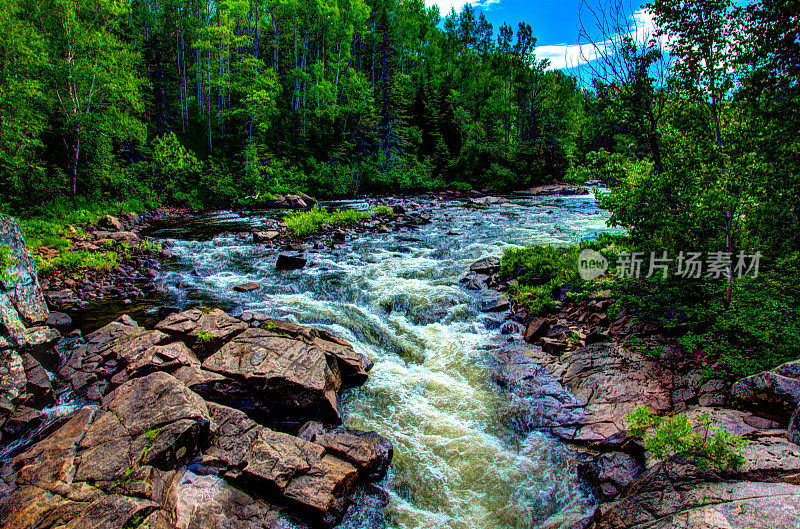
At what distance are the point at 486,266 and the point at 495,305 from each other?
2951 millimetres

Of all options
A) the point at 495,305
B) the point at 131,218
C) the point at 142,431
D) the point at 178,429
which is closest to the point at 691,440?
the point at 495,305

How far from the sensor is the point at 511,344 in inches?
332

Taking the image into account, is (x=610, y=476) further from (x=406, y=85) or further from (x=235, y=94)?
(x=406, y=85)

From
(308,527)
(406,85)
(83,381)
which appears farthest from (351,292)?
(406,85)

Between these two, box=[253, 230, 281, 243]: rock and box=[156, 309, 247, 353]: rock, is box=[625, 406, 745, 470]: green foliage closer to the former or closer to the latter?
box=[156, 309, 247, 353]: rock

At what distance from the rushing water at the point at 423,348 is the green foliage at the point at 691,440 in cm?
112

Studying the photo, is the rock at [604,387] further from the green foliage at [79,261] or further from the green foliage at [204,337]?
the green foliage at [79,261]

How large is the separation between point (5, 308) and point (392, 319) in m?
8.32

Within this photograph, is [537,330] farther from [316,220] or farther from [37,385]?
[316,220]

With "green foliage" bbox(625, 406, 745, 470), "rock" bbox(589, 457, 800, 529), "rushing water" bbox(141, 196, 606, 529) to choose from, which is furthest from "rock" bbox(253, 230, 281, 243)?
"rock" bbox(589, 457, 800, 529)

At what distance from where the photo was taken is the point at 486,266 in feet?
41.7

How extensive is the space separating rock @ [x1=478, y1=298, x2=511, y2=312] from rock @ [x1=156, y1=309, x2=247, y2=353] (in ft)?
20.3

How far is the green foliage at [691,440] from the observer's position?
373 centimetres

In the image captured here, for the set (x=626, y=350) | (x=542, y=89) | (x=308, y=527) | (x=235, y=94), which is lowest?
(x=308, y=527)
